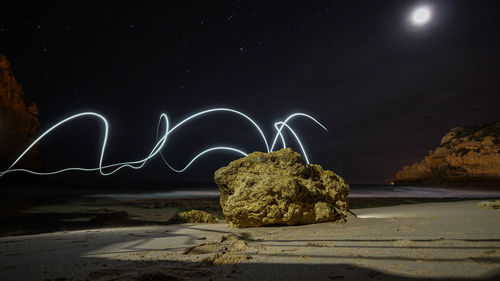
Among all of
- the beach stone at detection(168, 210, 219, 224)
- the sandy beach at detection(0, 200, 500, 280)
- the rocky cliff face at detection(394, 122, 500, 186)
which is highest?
the rocky cliff face at detection(394, 122, 500, 186)

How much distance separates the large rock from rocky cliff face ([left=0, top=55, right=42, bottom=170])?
154ft

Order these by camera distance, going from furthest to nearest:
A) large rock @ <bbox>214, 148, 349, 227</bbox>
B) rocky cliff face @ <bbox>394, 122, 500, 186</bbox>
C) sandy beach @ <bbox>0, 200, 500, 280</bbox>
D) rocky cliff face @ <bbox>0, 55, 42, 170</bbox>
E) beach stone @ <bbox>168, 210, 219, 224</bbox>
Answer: rocky cliff face @ <bbox>394, 122, 500, 186</bbox>
rocky cliff face @ <bbox>0, 55, 42, 170</bbox>
beach stone @ <bbox>168, 210, 219, 224</bbox>
large rock @ <bbox>214, 148, 349, 227</bbox>
sandy beach @ <bbox>0, 200, 500, 280</bbox>

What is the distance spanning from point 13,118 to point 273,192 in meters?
49.6

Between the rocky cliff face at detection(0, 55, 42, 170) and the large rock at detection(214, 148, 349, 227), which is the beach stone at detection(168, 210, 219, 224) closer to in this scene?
the large rock at detection(214, 148, 349, 227)

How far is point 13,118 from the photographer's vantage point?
123ft

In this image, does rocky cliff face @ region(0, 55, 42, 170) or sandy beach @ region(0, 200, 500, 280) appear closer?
sandy beach @ region(0, 200, 500, 280)

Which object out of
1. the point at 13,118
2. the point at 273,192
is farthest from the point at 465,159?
the point at 13,118

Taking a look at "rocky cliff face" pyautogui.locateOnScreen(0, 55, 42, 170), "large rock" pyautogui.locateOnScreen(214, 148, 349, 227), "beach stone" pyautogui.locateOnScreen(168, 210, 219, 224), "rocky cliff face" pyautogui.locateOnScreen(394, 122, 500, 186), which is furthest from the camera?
"rocky cliff face" pyautogui.locateOnScreen(394, 122, 500, 186)

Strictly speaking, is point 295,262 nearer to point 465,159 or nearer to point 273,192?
point 273,192

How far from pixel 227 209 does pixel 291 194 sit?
4.82 ft

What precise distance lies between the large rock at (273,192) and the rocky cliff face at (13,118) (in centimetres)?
4688

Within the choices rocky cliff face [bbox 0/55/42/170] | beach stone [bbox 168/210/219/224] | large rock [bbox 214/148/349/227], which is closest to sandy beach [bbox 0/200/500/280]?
large rock [bbox 214/148/349/227]

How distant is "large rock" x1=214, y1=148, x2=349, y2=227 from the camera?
16.5ft

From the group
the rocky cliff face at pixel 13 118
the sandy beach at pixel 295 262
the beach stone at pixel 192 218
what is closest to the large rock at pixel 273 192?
the beach stone at pixel 192 218
